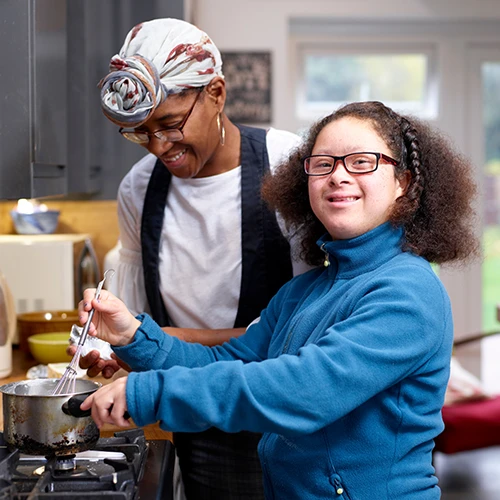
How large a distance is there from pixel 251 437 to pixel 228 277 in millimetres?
344

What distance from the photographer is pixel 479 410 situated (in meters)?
3.20

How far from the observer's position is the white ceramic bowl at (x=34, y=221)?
3.27 metres

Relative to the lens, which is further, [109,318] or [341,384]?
[109,318]

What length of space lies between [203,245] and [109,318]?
45 centimetres

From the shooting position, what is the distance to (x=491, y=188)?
5309 millimetres

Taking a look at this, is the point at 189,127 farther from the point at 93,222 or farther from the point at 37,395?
the point at 93,222

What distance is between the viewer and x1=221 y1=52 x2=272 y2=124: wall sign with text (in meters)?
4.72

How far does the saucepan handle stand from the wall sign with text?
3.70 m

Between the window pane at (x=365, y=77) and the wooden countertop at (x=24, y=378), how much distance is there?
313 cm

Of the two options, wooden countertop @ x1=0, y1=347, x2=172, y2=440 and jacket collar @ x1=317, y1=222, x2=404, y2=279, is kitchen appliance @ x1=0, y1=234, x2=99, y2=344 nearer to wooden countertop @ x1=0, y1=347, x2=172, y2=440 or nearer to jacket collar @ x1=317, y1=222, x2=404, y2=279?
wooden countertop @ x1=0, y1=347, x2=172, y2=440

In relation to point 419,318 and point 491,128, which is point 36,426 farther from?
point 491,128

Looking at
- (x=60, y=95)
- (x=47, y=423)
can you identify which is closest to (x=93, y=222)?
(x=60, y=95)

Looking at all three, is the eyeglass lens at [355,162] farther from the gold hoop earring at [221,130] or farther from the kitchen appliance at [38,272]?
the kitchen appliance at [38,272]

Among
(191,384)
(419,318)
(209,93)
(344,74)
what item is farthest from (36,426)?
(344,74)
